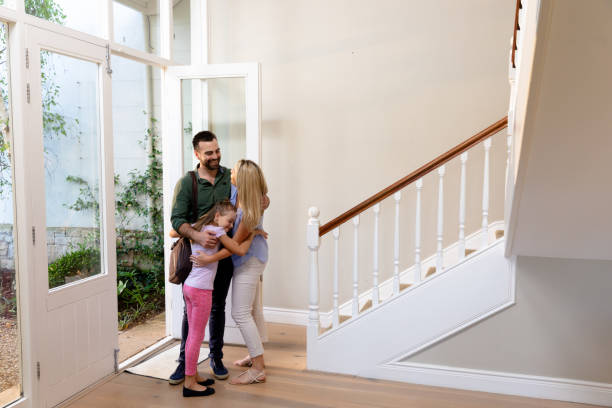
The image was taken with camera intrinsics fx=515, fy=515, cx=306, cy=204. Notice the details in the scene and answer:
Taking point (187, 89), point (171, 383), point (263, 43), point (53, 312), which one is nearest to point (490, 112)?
point (263, 43)

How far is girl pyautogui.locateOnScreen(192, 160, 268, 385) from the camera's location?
10.4 ft

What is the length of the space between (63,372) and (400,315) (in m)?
2.13

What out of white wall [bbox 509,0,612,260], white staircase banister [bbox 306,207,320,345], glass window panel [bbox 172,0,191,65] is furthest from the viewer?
glass window panel [bbox 172,0,191,65]

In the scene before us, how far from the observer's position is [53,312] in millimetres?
3018

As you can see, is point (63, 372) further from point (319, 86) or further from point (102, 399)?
point (319, 86)

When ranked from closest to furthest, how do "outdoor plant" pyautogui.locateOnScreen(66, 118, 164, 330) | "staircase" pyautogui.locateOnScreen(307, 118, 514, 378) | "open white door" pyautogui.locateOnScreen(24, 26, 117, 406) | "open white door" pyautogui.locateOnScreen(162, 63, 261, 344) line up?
"open white door" pyautogui.locateOnScreen(24, 26, 117, 406) → "staircase" pyautogui.locateOnScreen(307, 118, 514, 378) → "open white door" pyautogui.locateOnScreen(162, 63, 261, 344) → "outdoor plant" pyautogui.locateOnScreen(66, 118, 164, 330)

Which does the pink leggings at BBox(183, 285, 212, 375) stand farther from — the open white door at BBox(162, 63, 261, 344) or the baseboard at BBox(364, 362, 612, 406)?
the baseboard at BBox(364, 362, 612, 406)

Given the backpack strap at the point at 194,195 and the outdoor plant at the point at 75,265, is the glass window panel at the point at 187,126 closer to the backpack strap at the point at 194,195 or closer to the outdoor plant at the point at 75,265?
the backpack strap at the point at 194,195

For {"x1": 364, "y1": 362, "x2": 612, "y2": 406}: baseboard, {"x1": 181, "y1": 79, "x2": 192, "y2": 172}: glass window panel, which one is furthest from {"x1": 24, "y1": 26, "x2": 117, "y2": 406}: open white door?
{"x1": 364, "y1": 362, "x2": 612, "y2": 406}: baseboard

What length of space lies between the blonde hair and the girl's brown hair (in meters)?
0.08

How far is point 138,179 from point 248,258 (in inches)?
122

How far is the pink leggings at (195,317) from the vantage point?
10.2 ft

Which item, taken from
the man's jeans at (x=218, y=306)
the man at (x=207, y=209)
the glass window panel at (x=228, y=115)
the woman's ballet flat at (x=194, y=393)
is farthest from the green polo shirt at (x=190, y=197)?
the woman's ballet flat at (x=194, y=393)

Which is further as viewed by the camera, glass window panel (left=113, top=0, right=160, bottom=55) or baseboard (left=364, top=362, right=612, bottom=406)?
glass window panel (left=113, top=0, right=160, bottom=55)
